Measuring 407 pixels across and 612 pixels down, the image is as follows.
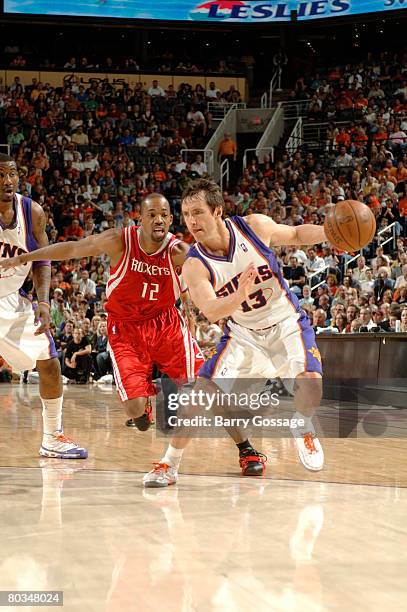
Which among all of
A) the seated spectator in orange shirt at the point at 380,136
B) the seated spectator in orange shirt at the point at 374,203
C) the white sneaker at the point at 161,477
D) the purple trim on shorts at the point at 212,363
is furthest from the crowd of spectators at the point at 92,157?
the white sneaker at the point at 161,477

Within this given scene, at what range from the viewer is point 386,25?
855 inches

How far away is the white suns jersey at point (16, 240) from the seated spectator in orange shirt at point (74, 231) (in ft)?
32.7

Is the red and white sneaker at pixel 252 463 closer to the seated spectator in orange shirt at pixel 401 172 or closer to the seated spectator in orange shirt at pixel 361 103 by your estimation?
the seated spectator in orange shirt at pixel 401 172

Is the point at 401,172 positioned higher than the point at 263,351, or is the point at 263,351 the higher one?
the point at 401,172

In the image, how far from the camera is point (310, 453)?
4.46 meters

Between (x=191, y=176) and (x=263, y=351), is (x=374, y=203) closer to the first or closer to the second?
(x=191, y=176)

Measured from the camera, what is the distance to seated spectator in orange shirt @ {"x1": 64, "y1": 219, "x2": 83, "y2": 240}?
1525 centimetres

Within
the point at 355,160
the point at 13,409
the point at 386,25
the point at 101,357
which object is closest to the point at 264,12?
the point at 386,25

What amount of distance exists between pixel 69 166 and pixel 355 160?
564cm

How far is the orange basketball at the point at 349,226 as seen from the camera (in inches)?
167

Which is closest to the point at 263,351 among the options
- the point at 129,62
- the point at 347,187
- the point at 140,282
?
the point at 140,282

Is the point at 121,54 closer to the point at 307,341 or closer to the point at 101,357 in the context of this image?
the point at 101,357

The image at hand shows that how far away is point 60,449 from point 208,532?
2266 millimetres

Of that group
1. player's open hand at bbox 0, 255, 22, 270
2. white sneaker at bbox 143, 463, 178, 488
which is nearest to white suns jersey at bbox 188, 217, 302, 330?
white sneaker at bbox 143, 463, 178, 488
